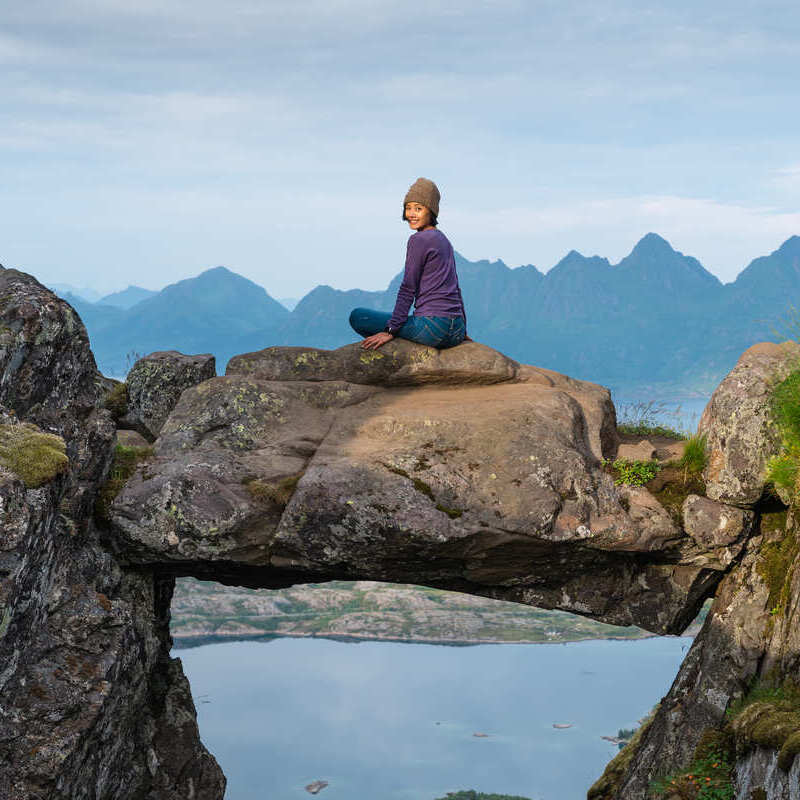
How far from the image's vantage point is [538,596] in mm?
14938

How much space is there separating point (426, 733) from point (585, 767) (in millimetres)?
19480

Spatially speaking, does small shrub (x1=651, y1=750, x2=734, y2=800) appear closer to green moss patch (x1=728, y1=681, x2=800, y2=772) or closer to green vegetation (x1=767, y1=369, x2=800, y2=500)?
green moss patch (x1=728, y1=681, x2=800, y2=772)

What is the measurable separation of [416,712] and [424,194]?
304 feet

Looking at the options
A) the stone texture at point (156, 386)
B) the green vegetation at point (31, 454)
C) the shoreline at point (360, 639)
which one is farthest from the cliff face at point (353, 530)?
the shoreline at point (360, 639)

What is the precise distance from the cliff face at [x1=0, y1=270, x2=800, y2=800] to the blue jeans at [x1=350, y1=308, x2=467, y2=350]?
53.1 inches

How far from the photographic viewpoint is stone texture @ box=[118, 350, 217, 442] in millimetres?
18516

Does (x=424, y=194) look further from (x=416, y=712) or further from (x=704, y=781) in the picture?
(x=416, y=712)

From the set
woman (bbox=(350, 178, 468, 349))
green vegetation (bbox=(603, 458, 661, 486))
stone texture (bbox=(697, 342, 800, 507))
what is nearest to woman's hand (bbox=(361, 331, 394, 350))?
woman (bbox=(350, 178, 468, 349))

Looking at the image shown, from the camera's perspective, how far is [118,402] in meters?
19.2

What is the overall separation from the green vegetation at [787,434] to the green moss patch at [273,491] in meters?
7.56

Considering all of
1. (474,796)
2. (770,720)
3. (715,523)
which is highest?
(715,523)

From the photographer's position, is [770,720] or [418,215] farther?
[418,215]

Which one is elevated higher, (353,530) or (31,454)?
(31,454)

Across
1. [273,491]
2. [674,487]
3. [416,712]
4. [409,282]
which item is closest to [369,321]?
[409,282]
